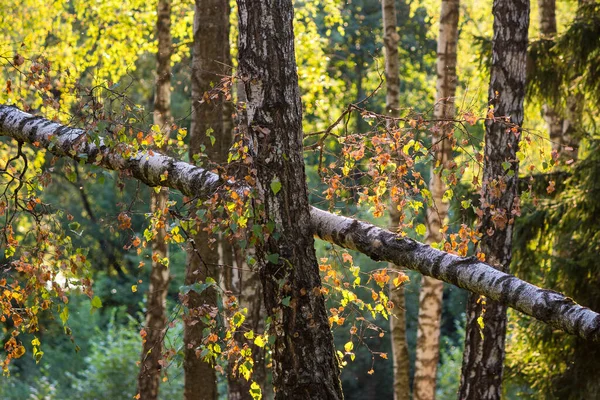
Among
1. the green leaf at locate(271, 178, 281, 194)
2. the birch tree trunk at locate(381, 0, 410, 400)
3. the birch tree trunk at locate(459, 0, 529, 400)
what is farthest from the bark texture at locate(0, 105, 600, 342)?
the birch tree trunk at locate(381, 0, 410, 400)

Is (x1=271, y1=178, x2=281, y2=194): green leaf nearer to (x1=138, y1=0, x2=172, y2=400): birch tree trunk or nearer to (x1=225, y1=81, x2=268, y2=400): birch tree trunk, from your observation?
(x1=225, y1=81, x2=268, y2=400): birch tree trunk

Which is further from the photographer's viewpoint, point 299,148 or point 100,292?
point 100,292

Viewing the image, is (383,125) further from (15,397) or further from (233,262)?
(15,397)

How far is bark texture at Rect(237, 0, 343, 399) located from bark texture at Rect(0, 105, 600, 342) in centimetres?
22

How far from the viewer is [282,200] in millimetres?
4059

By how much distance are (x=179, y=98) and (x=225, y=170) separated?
1777cm

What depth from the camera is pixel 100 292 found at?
68.8 ft

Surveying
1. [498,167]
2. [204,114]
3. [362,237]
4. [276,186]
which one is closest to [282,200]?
[276,186]

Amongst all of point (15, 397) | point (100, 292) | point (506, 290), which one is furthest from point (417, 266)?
point (100, 292)

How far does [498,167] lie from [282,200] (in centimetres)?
221

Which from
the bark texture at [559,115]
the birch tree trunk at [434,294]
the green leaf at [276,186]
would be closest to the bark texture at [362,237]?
the green leaf at [276,186]

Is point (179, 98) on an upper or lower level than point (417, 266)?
lower

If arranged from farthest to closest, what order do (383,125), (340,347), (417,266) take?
(340,347) → (383,125) → (417,266)

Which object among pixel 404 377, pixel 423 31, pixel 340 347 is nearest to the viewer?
pixel 404 377
